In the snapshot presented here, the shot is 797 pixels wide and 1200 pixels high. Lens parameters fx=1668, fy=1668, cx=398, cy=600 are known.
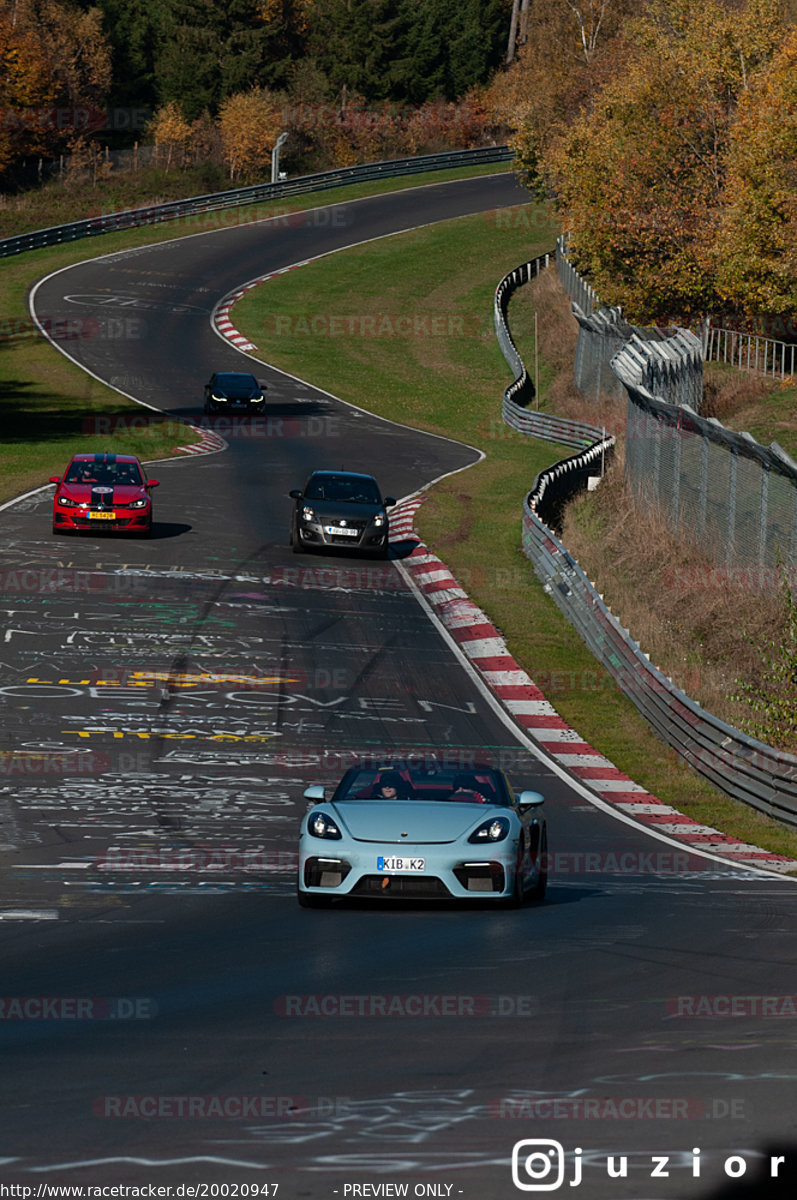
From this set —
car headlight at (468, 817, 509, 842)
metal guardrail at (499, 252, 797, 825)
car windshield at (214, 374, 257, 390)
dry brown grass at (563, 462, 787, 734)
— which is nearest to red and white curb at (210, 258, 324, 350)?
car windshield at (214, 374, 257, 390)

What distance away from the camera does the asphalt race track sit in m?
6.50

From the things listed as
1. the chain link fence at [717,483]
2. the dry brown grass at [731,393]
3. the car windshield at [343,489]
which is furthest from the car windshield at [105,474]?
the dry brown grass at [731,393]

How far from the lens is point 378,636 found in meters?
26.4

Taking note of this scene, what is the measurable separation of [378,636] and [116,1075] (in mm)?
18991

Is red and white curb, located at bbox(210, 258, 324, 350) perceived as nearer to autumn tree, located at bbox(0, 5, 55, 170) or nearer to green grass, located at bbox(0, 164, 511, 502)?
green grass, located at bbox(0, 164, 511, 502)

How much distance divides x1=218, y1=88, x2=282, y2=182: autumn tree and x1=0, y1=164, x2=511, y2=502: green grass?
11.4m

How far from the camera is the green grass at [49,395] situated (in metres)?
43.5

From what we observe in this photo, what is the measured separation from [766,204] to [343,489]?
1821 centimetres

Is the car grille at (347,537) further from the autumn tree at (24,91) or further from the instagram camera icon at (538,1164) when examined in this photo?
the autumn tree at (24,91)

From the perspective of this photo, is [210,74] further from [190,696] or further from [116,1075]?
[116,1075]

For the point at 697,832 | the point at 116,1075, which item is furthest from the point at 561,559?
the point at 116,1075

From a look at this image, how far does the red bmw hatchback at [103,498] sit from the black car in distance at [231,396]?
59.1ft

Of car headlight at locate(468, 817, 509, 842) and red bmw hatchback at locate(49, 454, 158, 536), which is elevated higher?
car headlight at locate(468, 817, 509, 842)

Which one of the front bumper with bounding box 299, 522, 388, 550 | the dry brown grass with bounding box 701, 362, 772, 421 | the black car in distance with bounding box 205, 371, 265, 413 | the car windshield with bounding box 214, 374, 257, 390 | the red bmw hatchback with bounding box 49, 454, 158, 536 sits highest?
the dry brown grass with bounding box 701, 362, 772, 421
